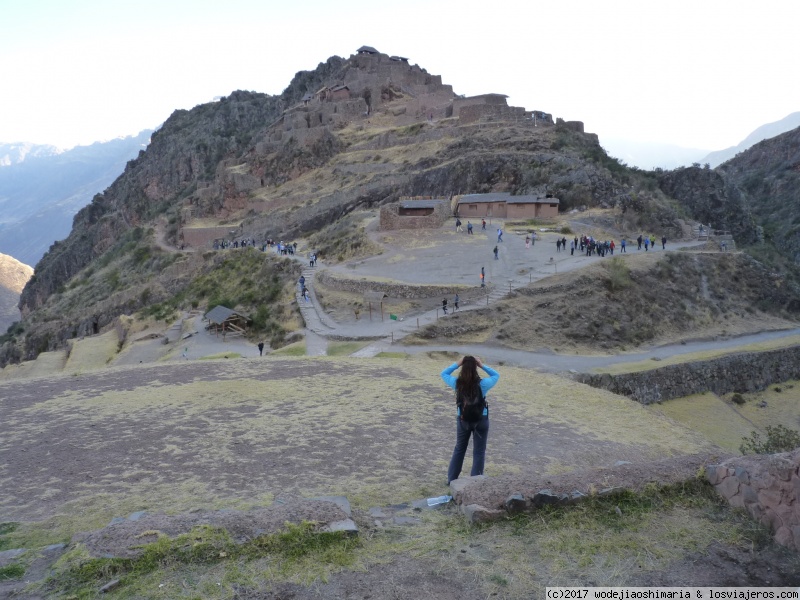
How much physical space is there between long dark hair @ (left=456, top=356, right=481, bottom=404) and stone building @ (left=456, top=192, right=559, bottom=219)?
3559 centimetres

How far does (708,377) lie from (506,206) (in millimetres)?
21860

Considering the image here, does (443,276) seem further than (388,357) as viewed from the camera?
Yes

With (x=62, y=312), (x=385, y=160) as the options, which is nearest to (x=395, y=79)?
(x=385, y=160)

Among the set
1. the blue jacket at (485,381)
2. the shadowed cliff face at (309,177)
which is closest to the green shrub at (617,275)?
the shadowed cliff face at (309,177)

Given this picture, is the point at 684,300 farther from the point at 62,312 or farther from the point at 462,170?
the point at 62,312

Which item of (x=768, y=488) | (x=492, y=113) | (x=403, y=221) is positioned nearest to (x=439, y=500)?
(x=768, y=488)

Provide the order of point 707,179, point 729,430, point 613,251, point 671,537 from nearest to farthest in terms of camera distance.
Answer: point 671,537 < point 729,430 < point 613,251 < point 707,179

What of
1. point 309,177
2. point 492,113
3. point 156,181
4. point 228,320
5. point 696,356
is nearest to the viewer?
point 696,356

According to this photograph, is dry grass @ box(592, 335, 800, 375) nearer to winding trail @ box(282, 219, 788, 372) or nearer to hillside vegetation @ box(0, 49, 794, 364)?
winding trail @ box(282, 219, 788, 372)

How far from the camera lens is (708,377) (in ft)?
74.9

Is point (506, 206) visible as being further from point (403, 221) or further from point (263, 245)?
point (263, 245)

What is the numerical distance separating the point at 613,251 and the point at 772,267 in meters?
10.6

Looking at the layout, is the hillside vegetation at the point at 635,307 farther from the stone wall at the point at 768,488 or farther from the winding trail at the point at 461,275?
the stone wall at the point at 768,488

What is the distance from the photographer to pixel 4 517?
7512mm
